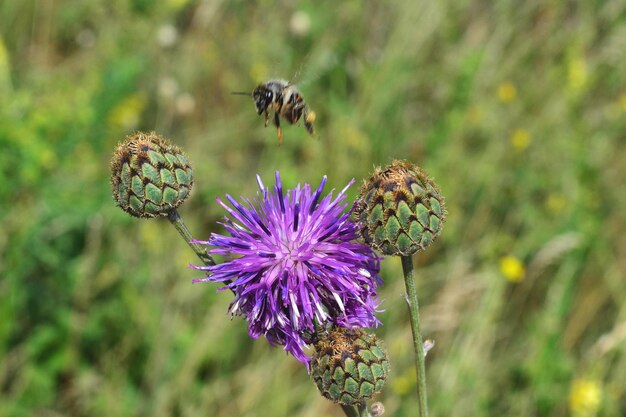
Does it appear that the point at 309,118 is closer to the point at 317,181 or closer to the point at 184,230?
the point at 184,230

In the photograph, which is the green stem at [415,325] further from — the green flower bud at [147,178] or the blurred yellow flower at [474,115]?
the blurred yellow flower at [474,115]

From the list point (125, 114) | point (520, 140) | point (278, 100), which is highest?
point (520, 140)

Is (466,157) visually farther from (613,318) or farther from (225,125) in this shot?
(225,125)

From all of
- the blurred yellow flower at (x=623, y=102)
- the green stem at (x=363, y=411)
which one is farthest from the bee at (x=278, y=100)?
the blurred yellow flower at (x=623, y=102)

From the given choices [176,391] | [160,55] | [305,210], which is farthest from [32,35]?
[305,210]

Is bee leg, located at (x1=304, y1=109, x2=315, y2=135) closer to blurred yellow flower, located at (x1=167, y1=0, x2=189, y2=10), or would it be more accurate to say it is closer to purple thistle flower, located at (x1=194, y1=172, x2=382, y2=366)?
purple thistle flower, located at (x1=194, y1=172, x2=382, y2=366)

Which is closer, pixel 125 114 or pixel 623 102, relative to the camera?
pixel 125 114

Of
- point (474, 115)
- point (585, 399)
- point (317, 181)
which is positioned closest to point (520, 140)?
point (474, 115)
